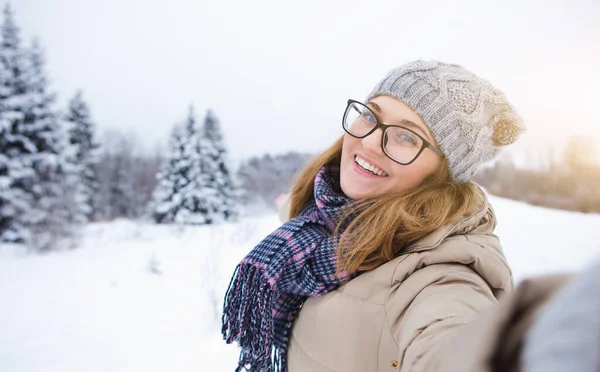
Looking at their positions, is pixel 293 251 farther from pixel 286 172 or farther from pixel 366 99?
pixel 286 172

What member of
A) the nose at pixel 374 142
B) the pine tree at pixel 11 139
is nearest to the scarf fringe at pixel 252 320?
the nose at pixel 374 142

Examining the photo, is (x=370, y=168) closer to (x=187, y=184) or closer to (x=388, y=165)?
(x=388, y=165)

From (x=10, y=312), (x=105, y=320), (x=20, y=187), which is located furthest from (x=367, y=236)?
(x=20, y=187)

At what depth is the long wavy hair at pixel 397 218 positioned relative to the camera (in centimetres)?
113

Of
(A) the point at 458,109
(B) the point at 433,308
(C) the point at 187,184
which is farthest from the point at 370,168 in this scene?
(C) the point at 187,184

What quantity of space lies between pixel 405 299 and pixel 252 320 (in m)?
0.74

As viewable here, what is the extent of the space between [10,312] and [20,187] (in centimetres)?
708

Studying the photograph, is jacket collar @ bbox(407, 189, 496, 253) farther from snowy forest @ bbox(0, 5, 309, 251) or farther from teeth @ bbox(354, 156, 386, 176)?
snowy forest @ bbox(0, 5, 309, 251)

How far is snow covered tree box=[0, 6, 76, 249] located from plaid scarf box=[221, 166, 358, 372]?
29.3 ft

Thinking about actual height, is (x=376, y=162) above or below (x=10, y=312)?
above

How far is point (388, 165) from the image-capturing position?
1313 mm

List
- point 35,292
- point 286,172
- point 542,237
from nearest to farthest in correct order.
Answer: point 542,237, point 35,292, point 286,172

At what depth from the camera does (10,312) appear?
4043 mm

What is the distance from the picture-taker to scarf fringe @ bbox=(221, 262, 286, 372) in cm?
131
